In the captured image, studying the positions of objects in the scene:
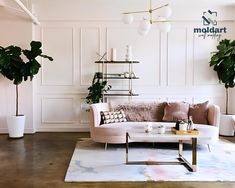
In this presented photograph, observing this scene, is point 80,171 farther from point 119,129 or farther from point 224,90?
point 224,90

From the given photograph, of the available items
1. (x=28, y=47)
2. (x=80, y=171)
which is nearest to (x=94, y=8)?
(x=28, y=47)

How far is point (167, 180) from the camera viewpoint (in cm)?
375

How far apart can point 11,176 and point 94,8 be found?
14.8 feet

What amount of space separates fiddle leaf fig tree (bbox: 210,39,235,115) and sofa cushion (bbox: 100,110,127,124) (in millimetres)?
2553

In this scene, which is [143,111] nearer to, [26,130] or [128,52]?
[128,52]

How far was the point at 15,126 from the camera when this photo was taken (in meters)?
6.35

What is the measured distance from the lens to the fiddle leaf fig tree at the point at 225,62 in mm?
6457

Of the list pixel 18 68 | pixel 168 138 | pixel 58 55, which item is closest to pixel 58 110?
pixel 58 55

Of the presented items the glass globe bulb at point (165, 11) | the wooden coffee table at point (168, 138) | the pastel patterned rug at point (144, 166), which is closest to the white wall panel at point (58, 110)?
the pastel patterned rug at point (144, 166)

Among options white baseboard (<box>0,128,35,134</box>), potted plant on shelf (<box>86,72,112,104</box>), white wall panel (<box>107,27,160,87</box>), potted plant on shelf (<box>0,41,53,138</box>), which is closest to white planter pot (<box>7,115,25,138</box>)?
potted plant on shelf (<box>0,41,53,138</box>)

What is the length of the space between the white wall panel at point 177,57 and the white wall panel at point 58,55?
2419mm

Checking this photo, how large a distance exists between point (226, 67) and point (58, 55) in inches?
155

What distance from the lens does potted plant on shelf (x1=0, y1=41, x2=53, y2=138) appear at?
20.3 ft

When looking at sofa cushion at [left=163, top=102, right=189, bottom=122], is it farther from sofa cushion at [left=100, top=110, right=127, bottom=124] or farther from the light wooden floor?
the light wooden floor
